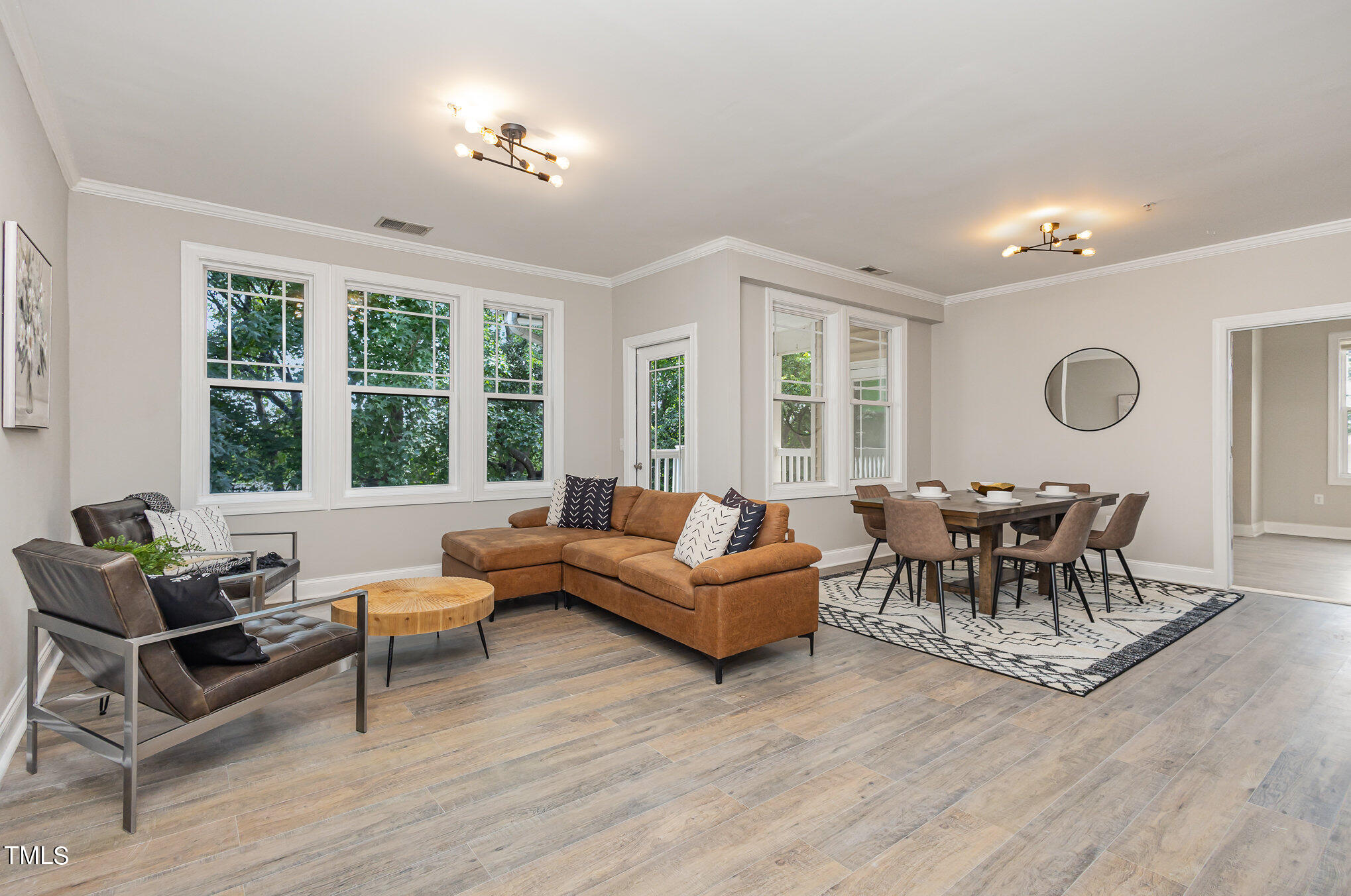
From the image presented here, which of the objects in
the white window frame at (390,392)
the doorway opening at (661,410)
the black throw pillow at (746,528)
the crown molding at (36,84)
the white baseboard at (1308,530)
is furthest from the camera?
the white baseboard at (1308,530)

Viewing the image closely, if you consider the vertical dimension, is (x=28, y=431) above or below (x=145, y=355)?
below

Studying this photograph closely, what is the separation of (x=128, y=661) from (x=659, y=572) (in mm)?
2284

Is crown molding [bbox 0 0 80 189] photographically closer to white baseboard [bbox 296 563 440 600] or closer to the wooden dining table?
white baseboard [bbox 296 563 440 600]

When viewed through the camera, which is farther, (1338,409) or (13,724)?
(1338,409)

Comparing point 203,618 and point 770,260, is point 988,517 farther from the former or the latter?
point 203,618

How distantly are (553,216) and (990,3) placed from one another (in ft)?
9.80

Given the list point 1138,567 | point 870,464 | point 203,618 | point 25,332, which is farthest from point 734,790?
point 1138,567

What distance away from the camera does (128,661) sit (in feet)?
6.20

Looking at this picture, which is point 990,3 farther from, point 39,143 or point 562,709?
point 39,143

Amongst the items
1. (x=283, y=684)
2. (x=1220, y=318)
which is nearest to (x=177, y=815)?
(x=283, y=684)

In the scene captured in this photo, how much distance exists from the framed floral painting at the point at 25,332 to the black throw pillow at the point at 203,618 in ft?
3.90

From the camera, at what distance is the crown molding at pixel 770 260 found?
16.8 ft

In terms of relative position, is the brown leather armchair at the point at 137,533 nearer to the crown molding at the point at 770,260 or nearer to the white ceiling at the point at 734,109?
the white ceiling at the point at 734,109

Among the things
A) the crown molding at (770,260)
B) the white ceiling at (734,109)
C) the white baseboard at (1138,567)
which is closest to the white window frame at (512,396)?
the crown molding at (770,260)
